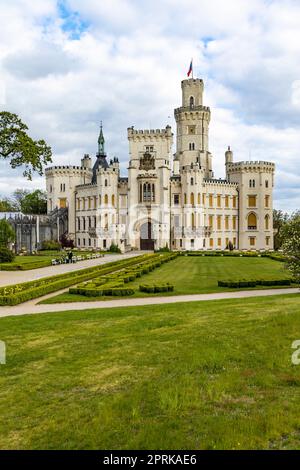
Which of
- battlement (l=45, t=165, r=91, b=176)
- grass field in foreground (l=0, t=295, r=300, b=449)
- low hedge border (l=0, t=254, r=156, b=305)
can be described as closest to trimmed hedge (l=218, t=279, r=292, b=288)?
low hedge border (l=0, t=254, r=156, b=305)

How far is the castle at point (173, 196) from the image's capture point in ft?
235

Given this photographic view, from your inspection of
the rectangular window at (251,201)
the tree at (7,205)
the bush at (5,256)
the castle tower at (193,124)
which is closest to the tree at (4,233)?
the bush at (5,256)

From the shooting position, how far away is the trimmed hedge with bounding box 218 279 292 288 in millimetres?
25844

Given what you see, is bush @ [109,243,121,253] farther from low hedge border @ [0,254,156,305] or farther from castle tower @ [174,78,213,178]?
low hedge border @ [0,254,156,305]

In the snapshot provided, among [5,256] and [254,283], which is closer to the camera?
[254,283]

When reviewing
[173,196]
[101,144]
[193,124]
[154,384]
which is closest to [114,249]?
[173,196]

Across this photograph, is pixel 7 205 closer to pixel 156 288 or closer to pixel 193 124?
pixel 193 124

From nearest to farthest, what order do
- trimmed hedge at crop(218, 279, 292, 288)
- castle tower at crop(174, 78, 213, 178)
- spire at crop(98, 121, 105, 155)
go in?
trimmed hedge at crop(218, 279, 292, 288)
castle tower at crop(174, 78, 213, 178)
spire at crop(98, 121, 105, 155)

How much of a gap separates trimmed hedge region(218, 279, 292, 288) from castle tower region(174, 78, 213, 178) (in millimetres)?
53290

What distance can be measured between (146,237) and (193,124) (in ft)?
73.2

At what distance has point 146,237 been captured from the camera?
→ 72.7 metres

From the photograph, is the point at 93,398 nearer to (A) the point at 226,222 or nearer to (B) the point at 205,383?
(B) the point at 205,383

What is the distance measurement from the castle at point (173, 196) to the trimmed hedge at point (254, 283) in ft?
142

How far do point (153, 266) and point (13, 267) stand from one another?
1159 centimetres
